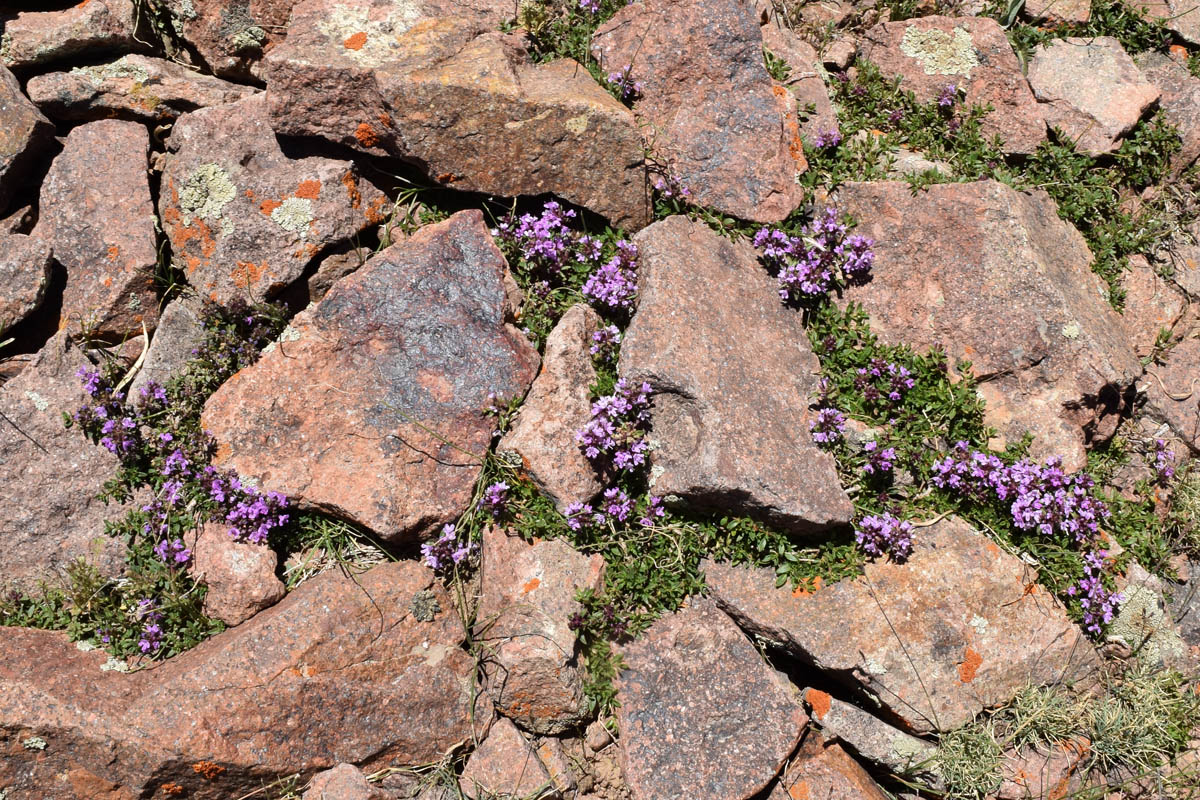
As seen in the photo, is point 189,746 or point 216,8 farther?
point 216,8

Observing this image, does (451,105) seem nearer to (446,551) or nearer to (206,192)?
(206,192)

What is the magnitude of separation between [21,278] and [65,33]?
1.87 m

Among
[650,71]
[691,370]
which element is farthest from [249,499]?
[650,71]

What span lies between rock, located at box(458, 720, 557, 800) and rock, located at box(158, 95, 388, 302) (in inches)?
135

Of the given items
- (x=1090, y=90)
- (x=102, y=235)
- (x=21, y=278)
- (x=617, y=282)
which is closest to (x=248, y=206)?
(x=102, y=235)

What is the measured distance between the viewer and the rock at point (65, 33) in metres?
5.92

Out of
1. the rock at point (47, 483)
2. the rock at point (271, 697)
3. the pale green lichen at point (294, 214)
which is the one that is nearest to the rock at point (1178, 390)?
the rock at point (271, 697)

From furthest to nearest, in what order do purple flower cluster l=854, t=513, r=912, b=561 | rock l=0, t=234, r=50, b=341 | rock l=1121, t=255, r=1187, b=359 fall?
rock l=1121, t=255, r=1187, b=359, rock l=0, t=234, r=50, b=341, purple flower cluster l=854, t=513, r=912, b=561

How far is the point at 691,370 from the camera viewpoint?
213 inches

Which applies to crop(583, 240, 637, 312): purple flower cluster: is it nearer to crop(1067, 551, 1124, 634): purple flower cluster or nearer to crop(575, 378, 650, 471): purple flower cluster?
crop(575, 378, 650, 471): purple flower cluster

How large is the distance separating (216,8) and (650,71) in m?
3.28

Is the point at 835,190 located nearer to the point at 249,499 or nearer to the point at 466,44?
the point at 466,44

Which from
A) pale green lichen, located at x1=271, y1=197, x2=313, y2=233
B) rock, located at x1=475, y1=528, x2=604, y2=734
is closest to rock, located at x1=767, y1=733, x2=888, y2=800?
rock, located at x1=475, y1=528, x2=604, y2=734

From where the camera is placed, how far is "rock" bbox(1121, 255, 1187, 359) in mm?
6398
